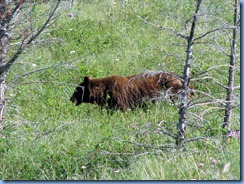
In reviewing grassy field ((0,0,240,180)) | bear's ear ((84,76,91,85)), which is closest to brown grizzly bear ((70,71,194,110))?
bear's ear ((84,76,91,85))

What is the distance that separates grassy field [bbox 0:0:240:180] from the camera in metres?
5.42

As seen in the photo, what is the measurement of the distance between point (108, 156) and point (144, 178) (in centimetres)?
105

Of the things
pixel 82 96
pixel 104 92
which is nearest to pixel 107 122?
pixel 82 96

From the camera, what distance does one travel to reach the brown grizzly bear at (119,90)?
8.64 metres

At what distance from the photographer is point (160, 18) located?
12.2m

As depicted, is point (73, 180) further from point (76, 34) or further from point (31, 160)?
point (76, 34)

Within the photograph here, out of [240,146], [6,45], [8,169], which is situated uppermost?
[6,45]

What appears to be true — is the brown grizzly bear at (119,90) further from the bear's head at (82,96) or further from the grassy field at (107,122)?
the grassy field at (107,122)

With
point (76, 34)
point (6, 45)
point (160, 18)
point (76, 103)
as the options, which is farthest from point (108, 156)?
point (160, 18)

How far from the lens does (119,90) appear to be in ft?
28.6

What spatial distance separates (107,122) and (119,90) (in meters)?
1.34

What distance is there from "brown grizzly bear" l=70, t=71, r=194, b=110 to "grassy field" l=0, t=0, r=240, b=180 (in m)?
0.17

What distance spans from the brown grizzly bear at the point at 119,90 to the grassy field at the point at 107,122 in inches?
6.5

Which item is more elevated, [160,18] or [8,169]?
[160,18]
